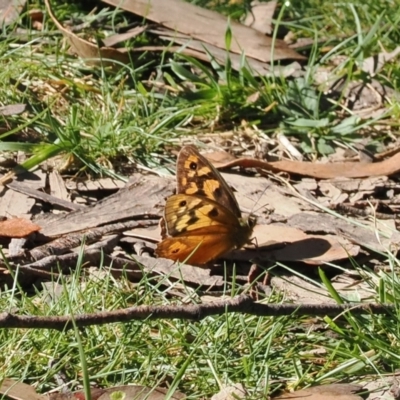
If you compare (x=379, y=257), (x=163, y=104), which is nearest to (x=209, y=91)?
(x=163, y=104)

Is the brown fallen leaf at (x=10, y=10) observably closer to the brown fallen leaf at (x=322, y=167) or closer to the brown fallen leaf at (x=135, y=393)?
the brown fallen leaf at (x=322, y=167)

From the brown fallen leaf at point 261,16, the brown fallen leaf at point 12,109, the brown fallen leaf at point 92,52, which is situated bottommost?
the brown fallen leaf at point 12,109

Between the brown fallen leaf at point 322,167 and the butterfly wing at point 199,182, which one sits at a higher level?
the butterfly wing at point 199,182

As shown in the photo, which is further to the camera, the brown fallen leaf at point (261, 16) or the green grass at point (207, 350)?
the brown fallen leaf at point (261, 16)

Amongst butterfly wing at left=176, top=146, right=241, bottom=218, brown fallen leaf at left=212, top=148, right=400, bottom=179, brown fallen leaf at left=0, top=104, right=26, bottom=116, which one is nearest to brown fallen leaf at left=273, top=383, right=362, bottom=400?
butterfly wing at left=176, top=146, right=241, bottom=218

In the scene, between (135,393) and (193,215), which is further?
(193,215)

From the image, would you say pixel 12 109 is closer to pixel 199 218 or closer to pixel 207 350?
pixel 199 218

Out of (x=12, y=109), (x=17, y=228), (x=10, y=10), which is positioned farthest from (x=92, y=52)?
(x=17, y=228)


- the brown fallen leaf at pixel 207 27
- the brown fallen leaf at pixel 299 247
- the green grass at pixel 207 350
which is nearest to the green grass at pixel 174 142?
the green grass at pixel 207 350
